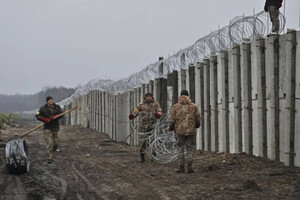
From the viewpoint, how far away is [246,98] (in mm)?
12633

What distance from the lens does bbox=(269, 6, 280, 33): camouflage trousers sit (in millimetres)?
11883

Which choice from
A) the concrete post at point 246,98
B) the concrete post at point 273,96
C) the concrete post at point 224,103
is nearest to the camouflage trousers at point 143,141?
the concrete post at point 224,103

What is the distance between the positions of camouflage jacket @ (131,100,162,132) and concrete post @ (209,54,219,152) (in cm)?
137

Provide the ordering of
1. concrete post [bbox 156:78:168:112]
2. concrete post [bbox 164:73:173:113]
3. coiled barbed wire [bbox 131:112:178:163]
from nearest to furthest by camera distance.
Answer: coiled barbed wire [bbox 131:112:178:163] < concrete post [bbox 164:73:173:113] < concrete post [bbox 156:78:168:112]

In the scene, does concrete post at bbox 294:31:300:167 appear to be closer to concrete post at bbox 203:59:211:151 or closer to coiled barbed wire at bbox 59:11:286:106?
coiled barbed wire at bbox 59:11:286:106

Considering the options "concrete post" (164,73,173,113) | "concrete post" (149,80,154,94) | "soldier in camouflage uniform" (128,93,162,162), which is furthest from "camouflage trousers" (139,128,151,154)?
"concrete post" (149,80,154,94)

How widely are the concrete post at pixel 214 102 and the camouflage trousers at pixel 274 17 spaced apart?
→ 2894 mm

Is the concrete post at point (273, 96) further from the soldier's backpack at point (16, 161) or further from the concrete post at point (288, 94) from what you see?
the soldier's backpack at point (16, 161)

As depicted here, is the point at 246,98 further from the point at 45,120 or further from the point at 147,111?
the point at 45,120

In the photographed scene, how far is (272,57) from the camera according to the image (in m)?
11.4

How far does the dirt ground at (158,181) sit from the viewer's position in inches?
345

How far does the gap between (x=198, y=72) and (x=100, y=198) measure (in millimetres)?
7866

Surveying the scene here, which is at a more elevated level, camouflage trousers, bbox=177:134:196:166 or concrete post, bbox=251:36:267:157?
concrete post, bbox=251:36:267:157

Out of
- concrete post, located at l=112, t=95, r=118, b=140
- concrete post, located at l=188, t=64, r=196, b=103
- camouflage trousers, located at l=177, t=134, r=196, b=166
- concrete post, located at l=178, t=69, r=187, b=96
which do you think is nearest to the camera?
camouflage trousers, located at l=177, t=134, r=196, b=166
